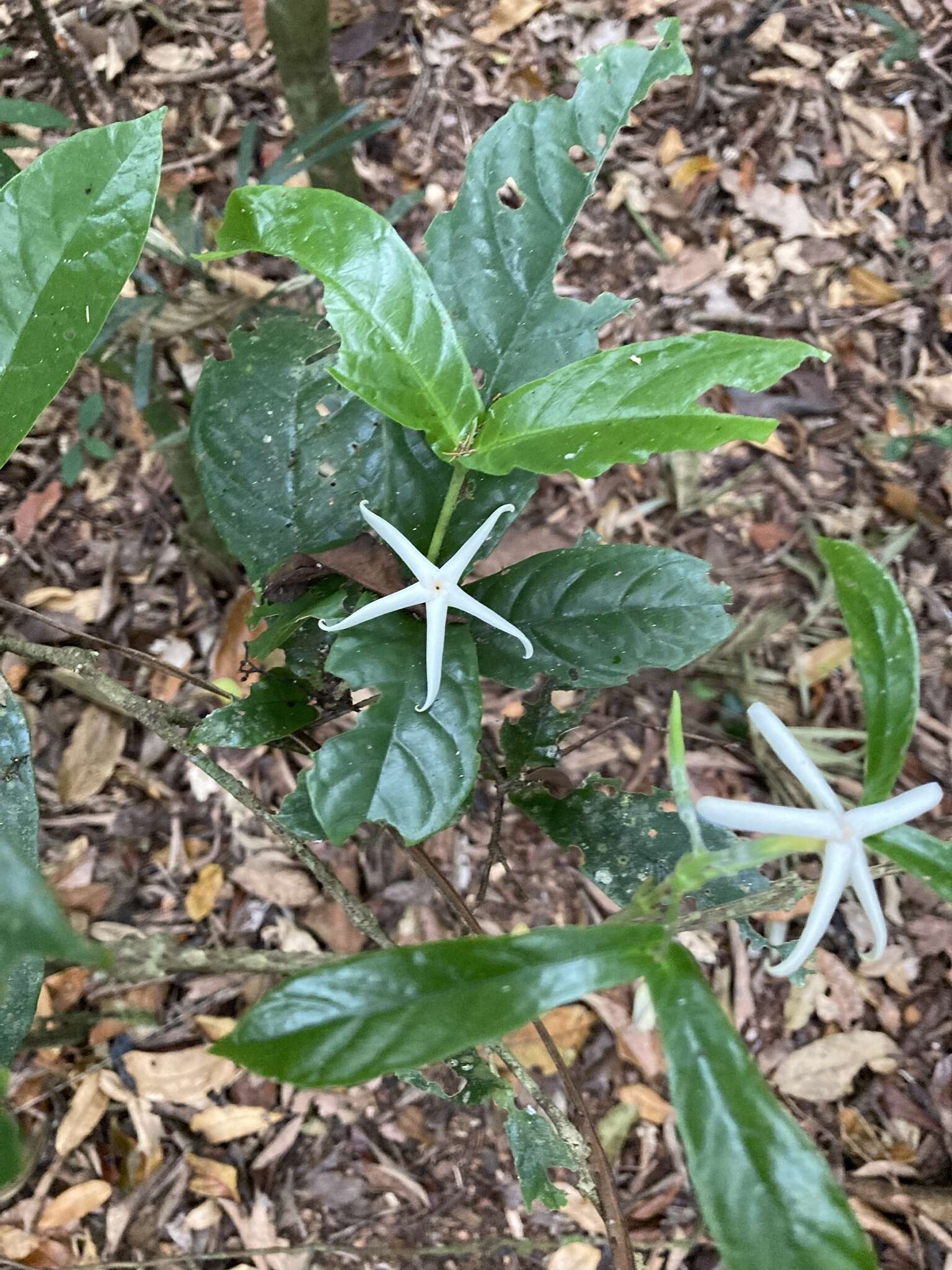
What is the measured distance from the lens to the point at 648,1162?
160cm

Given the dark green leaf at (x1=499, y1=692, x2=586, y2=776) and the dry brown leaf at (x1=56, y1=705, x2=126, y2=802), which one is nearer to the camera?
the dark green leaf at (x1=499, y1=692, x2=586, y2=776)

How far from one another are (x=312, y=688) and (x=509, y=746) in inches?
9.2

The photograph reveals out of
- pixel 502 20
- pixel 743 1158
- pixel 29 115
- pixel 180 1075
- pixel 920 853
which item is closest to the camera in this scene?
pixel 743 1158

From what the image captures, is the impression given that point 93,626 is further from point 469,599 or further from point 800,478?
point 800,478

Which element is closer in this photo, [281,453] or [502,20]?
[281,453]

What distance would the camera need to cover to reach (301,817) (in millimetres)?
778

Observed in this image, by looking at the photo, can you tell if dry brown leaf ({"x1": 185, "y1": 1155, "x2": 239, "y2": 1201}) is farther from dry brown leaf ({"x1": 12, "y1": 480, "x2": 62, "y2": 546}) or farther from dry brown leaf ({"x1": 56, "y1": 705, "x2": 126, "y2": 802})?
dry brown leaf ({"x1": 12, "y1": 480, "x2": 62, "y2": 546})

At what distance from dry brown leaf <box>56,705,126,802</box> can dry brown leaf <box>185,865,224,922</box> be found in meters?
0.29

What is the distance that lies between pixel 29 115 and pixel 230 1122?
1.67m

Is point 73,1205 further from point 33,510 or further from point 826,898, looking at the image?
point 826,898

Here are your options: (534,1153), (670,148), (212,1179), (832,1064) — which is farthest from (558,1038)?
(670,148)

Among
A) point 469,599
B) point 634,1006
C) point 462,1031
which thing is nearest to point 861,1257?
point 462,1031

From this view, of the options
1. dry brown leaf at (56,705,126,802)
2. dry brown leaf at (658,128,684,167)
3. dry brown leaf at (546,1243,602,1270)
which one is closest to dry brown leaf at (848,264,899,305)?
dry brown leaf at (658,128,684,167)

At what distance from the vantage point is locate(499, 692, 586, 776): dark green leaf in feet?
3.13
